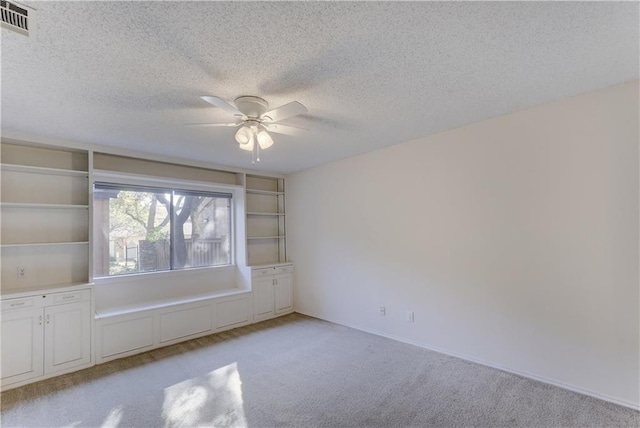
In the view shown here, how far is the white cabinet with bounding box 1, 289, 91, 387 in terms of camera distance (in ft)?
9.26

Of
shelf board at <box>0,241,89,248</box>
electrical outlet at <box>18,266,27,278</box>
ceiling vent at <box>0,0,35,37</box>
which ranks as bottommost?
electrical outlet at <box>18,266,27,278</box>

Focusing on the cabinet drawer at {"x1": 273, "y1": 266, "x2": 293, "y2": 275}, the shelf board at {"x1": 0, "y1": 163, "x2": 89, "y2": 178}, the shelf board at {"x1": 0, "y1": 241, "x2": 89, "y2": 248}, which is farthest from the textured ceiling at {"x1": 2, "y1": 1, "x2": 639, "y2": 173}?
the cabinet drawer at {"x1": 273, "y1": 266, "x2": 293, "y2": 275}

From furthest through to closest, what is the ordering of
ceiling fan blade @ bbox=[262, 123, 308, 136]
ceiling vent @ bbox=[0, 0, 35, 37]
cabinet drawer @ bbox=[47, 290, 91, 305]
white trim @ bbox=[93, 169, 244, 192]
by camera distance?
1. white trim @ bbox=[93, 169, 244, 192]
2. cabinet drawer @ bbox=[47, 290, 91, 305]
3. ceiling fan blade @ bbox=[262, 123, 308, 136]
4. ceiling vent @ bbox=[0, 0, 35, 37]

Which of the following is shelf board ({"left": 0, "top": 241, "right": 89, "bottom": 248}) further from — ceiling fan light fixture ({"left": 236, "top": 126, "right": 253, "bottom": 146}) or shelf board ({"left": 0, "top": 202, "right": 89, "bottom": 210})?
ceiling fan light fixture ({"left": 236, "top": 126, "right": 253, "bottom": 146})

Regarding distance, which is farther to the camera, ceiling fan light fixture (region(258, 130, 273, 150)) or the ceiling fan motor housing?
ceiling fan light fixture (region(258, 130, 273, 150))

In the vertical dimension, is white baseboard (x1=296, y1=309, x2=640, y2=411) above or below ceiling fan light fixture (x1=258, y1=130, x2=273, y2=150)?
below

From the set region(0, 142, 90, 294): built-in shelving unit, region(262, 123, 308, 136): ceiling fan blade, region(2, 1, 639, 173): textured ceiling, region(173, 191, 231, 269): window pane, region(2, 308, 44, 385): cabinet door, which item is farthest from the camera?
region(173, 191, 231, 269): window pane

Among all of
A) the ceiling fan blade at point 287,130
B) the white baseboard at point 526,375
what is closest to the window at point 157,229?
the ceiling fan blade at point 287,130

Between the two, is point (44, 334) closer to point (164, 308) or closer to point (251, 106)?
point (164, 308)

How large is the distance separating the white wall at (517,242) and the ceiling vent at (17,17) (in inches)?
132

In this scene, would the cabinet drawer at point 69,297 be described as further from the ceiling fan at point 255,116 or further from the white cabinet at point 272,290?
the ceiling fan at point 255,116

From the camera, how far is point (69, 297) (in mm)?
3143

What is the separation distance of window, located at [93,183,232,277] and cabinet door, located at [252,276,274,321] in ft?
2.38

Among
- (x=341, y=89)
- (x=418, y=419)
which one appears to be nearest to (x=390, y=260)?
(x=418, y=419)
